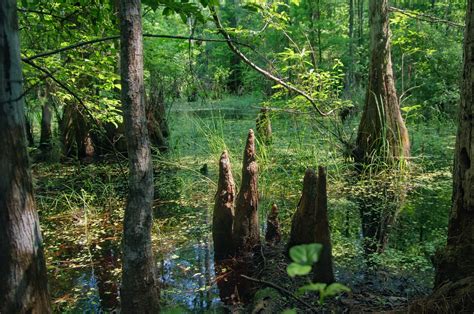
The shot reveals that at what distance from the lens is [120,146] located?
28.9ft

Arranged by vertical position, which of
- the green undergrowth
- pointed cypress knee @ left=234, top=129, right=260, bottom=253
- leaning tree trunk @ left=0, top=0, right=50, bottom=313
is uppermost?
leaning tree trunk @ left=0, top=0, right=50, bottom=313

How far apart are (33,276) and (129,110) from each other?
0.99 metres

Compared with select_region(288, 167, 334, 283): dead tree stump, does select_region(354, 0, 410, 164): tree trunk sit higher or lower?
higher

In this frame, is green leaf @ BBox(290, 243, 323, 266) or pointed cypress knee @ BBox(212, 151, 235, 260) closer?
green leaf @ BBox(290, 243, 323, 266)

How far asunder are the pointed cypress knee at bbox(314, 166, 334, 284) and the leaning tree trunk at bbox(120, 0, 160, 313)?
1214mm

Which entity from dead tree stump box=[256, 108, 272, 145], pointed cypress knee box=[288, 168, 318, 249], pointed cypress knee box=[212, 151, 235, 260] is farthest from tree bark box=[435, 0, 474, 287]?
dead tree stump box=[256, 108, 272, 145]

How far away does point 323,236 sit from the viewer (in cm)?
314

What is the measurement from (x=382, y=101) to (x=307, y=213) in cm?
355

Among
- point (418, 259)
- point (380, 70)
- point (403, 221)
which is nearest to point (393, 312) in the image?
Answer: point (418, 259)

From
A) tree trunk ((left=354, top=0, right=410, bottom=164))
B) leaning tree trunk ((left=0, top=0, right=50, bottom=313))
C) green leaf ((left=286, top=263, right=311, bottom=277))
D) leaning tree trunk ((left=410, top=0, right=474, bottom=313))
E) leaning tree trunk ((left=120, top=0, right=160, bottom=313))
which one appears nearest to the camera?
green leaf ((left=286, top=263, right=311, bottom=277))

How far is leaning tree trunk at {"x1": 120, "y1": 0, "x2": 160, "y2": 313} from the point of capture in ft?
7.68

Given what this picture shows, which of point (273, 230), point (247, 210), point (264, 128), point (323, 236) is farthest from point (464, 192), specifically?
point (264, 128)

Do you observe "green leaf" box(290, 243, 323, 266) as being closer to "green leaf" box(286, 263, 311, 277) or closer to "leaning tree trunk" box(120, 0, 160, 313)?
"green leaf" box(286, 263, 311, 277)

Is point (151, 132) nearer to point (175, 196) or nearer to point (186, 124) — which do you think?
point (186, 124)
